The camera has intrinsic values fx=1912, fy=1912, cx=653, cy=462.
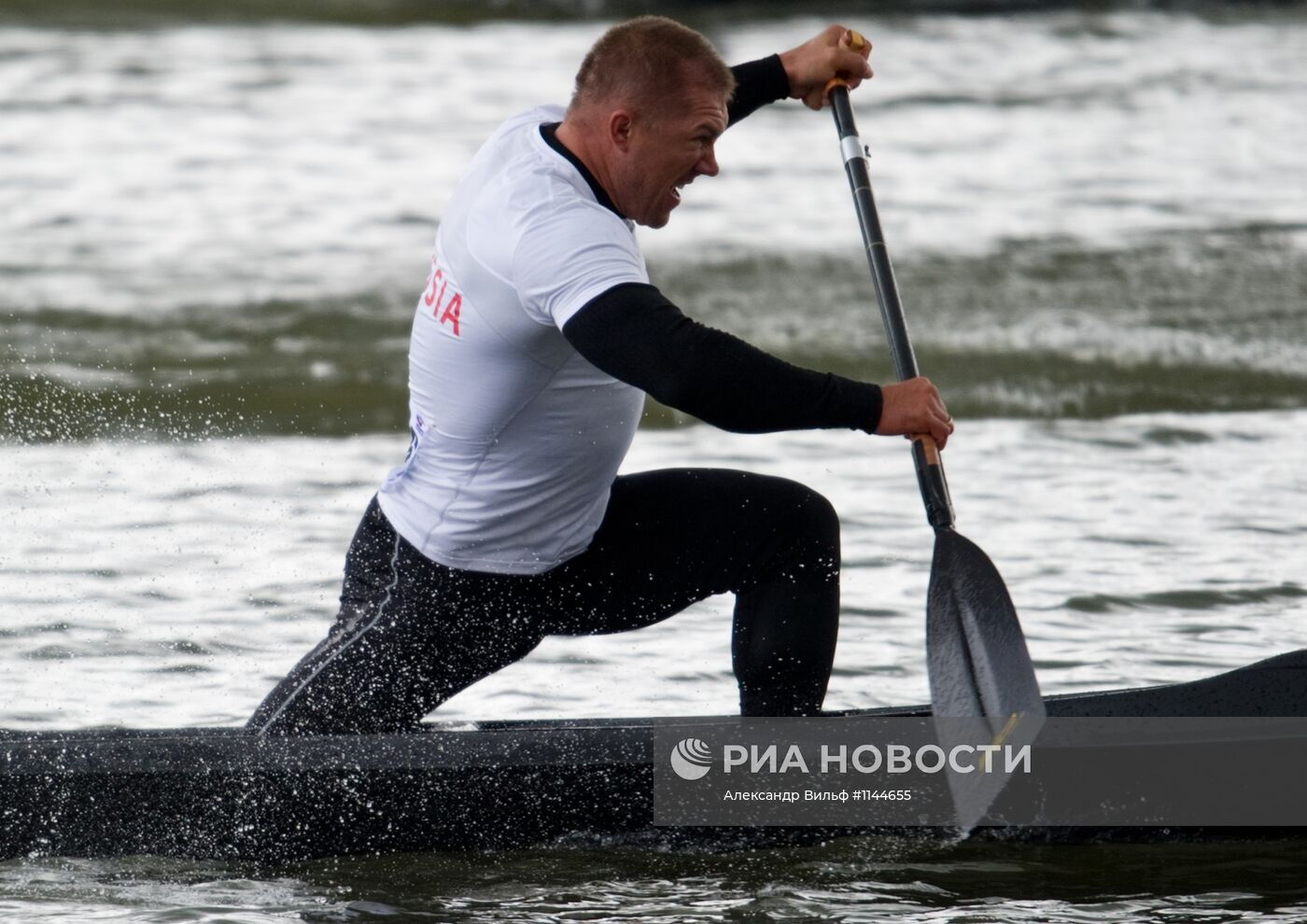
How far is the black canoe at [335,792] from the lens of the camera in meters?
3.63

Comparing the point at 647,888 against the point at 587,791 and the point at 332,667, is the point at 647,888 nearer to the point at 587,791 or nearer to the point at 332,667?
the point at 587,791

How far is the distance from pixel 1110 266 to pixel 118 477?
623 cm

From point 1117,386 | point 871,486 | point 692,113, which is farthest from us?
point 1117,386

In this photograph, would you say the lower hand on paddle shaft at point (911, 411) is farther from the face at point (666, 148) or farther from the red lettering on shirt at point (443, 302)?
the red lettering on shirt at point (443, 302)

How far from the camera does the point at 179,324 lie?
32.5 ft

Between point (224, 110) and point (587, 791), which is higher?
point (224, 110)

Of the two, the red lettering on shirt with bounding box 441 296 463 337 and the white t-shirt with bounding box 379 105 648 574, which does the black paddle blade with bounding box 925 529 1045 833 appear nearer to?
the white t-shirt with bounding box 379 105 648 574

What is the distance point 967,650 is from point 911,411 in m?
0.68

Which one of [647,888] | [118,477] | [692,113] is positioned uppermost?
[692,113]

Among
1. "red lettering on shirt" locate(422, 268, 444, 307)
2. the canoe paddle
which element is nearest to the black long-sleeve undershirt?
the canoe paddle

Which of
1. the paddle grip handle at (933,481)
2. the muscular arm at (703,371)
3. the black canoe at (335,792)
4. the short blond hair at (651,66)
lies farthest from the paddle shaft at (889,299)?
the short blond hair at (651,66)

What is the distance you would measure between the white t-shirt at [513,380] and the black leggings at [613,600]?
6cm

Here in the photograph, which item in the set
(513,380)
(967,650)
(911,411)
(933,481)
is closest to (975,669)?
(967,650)

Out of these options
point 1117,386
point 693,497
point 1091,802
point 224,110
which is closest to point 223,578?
point 693,497
